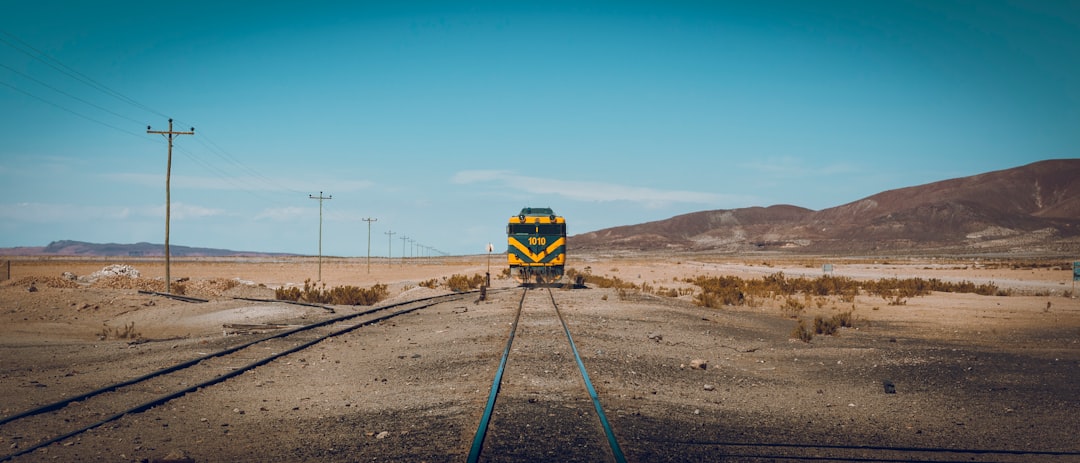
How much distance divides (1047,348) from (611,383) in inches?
414

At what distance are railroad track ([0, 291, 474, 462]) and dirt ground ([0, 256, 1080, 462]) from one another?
0.54ft

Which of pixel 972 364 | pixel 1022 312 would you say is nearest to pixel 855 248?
pixel 1022 312

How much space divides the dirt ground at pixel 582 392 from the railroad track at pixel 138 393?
166 millimetres

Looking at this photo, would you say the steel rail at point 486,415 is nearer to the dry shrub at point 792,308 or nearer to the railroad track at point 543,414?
the railroad track at point 543,414

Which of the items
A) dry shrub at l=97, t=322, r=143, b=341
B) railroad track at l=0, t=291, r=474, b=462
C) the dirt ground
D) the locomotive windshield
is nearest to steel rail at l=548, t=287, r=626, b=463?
the dirt ground

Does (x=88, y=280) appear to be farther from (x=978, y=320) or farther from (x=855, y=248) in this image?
(x=855, y=248)

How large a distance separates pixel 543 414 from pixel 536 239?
91.9 feet

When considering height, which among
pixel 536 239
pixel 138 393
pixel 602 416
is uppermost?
pixel 536 239

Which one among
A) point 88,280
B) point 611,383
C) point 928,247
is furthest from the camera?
point 928,247

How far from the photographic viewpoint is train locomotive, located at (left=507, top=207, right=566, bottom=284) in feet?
119

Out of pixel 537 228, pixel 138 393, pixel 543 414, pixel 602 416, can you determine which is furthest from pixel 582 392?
pixel 537 228

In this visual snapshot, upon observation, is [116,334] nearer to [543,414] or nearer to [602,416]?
[543,414]

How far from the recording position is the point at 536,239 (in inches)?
1435

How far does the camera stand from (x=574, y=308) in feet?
84.9
